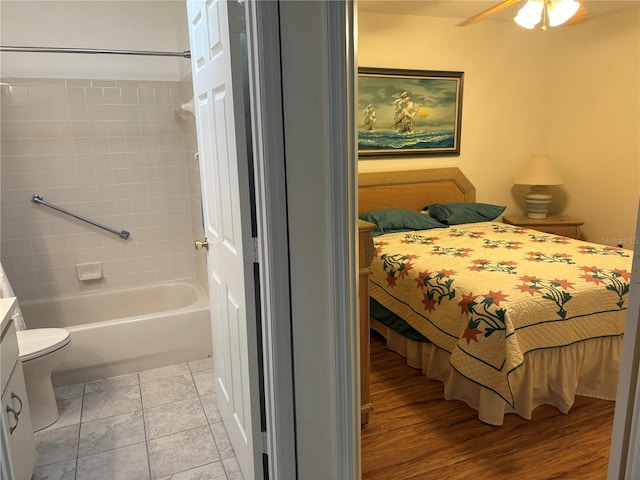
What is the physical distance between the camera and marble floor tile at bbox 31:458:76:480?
2.01 meters

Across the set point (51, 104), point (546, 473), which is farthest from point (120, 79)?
point (546, 473)

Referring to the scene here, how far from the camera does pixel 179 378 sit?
283cm

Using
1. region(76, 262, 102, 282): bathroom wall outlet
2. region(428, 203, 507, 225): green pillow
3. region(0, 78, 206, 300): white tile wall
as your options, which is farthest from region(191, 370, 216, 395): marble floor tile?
region(428, 203, 507, 225): green pillow

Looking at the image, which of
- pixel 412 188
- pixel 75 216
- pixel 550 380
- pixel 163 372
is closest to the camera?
pixel 550 380

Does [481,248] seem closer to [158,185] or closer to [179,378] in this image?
[179,378]

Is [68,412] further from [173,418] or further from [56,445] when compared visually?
[173,418]

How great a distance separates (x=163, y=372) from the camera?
2.91m

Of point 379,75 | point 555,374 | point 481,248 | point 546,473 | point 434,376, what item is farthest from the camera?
point 379,75

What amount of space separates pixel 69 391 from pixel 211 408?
852mm

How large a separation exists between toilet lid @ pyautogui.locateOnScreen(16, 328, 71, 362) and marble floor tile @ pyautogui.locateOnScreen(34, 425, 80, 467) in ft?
1.30

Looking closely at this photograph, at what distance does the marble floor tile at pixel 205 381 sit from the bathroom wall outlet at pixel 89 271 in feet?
3.81

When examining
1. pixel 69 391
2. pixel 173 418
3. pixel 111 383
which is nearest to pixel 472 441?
pixel 173 418

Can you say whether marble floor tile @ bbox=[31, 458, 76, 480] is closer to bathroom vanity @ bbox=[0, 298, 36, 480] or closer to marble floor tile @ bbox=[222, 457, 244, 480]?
bathroom vanity @ bbox=[0, 298, 36, 480]

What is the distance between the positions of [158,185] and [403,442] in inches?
94.4
